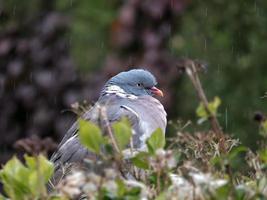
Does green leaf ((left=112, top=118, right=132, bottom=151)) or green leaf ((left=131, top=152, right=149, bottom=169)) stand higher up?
green leaf ((left=112, top=118, right=132, bottom=151))

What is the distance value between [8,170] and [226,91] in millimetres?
5180

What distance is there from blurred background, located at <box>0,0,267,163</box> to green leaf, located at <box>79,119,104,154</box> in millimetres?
4295

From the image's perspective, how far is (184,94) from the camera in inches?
292

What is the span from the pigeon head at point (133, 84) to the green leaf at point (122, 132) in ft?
8.94

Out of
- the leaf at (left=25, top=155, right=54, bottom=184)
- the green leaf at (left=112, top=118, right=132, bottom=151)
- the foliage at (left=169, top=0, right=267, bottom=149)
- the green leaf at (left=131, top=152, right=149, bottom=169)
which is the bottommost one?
the foliage at (left=169, top=0, right=267, bottom=149)

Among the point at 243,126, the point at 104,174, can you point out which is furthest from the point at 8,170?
the point at 243,126

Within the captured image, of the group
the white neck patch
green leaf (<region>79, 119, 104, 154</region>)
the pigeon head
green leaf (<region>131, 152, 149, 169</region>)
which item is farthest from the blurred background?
green leaf (<region>79, 119, 104, 154</region>)

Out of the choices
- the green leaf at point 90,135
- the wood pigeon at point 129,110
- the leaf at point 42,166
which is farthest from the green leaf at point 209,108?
the wood pigeon at point 129,110

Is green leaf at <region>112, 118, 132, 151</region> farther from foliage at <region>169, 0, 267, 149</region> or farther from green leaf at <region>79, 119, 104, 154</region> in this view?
foliage at <region>169, 0, 267, 149</region>

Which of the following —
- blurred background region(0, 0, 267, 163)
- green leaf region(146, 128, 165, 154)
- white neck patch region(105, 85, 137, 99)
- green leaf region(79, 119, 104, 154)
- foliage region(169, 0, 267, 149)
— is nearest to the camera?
green leaf region(79, 119, 104, 154)

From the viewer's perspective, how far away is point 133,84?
5059 millimetres

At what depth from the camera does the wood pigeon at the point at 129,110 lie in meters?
4.23

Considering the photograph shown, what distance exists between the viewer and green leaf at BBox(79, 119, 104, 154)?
6.91ft

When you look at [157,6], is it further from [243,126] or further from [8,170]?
[8,170]
